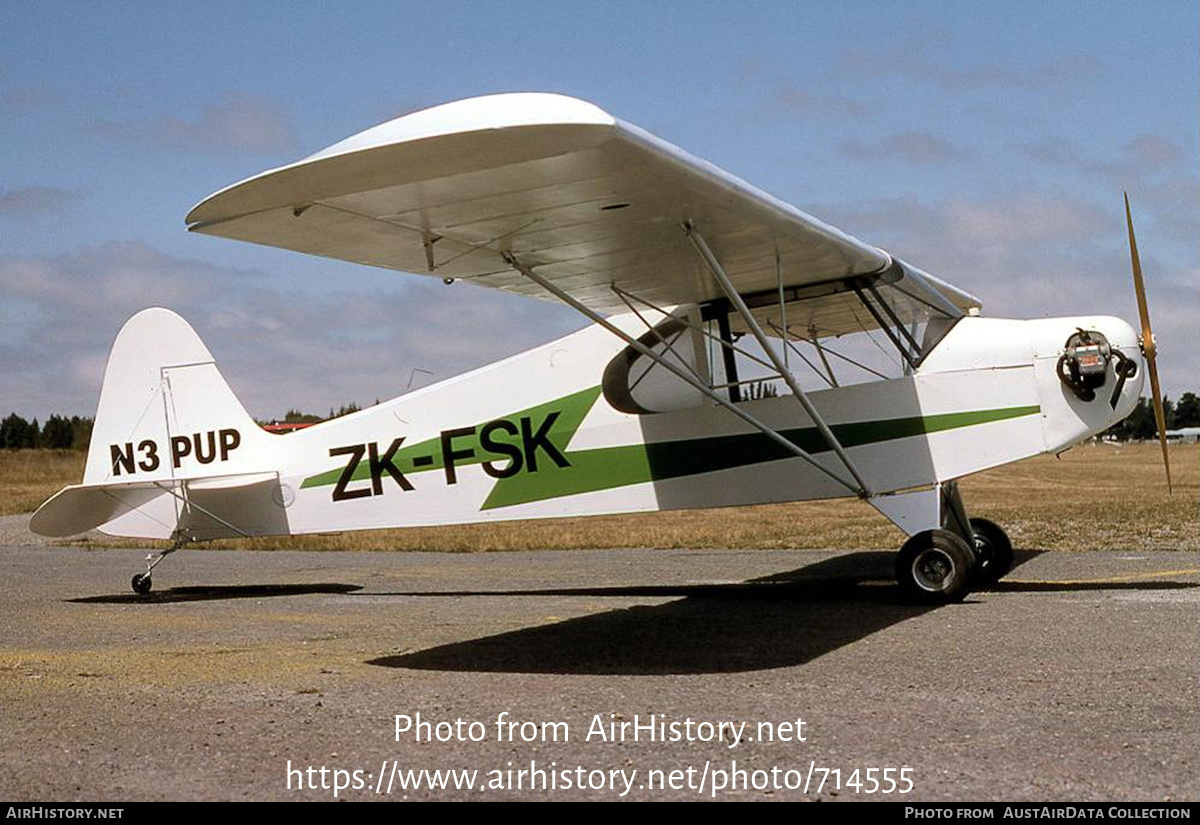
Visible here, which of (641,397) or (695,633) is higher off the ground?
(641,397)

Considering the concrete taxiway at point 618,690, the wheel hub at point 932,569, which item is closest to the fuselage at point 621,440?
the wheel hub at point 932,569

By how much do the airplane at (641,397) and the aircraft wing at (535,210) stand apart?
0.04 m

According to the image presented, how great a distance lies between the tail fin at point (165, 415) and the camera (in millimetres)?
12203

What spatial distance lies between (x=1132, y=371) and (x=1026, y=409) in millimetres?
948

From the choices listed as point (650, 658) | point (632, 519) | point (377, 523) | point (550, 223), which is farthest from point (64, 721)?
point (632, 519)

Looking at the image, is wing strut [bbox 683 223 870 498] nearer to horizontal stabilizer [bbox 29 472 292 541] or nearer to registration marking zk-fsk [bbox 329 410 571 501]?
registration marking zk-fsk [bbox 329 410 571 501]

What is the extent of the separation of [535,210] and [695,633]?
3288 mm

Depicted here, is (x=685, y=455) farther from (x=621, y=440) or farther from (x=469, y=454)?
(x=469, y=454)

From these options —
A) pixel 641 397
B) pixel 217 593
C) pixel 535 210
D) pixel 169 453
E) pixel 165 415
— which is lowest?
pixel 217 593

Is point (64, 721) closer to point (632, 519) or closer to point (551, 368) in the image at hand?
point (551, 368)

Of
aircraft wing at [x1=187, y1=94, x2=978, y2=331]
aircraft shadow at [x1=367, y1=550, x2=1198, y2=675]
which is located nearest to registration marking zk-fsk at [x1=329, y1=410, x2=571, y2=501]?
aircraft shadow at [x1=367, y1=550, x2=1198, y2=675]

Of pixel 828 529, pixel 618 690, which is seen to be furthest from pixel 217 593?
pixel 828 529

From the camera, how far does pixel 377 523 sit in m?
11.5

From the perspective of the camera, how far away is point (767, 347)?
8977 millimetres
